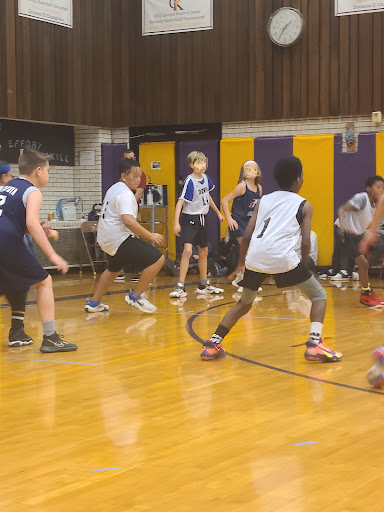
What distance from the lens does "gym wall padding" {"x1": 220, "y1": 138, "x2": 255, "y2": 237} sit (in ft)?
48.4

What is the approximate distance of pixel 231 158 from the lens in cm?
1489

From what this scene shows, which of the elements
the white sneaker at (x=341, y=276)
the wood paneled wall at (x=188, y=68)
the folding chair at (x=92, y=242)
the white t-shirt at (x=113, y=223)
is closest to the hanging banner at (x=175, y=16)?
the wood paneled wall at (x=188, y=68)

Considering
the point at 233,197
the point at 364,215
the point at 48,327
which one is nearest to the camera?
the point at 48,327

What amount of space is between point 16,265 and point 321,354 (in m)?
2.39

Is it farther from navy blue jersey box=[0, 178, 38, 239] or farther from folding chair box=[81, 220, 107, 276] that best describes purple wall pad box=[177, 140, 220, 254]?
navy blue jersey box=[0, 178, 38, 239]

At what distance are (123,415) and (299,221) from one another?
2178mm

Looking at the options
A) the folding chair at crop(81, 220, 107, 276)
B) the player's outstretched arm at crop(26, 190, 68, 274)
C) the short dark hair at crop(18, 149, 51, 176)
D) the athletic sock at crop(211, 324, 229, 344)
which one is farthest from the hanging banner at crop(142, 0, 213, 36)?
the athletic sock at crop(211, 324, 229, 344)

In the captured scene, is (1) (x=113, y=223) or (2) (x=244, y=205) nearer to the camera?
(1) (x=113, y=223)

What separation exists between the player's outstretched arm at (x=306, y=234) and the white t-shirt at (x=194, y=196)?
15.3 ft

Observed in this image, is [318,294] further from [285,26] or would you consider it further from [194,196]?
[285,26]

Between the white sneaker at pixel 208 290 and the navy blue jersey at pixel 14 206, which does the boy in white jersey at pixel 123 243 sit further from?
the white sneaker at pixel 208 290

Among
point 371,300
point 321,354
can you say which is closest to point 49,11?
point 371,300

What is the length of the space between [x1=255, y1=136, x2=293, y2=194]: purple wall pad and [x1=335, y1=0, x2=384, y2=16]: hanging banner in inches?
86.7

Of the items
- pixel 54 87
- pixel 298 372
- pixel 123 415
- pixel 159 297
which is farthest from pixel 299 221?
pixel 54 87
